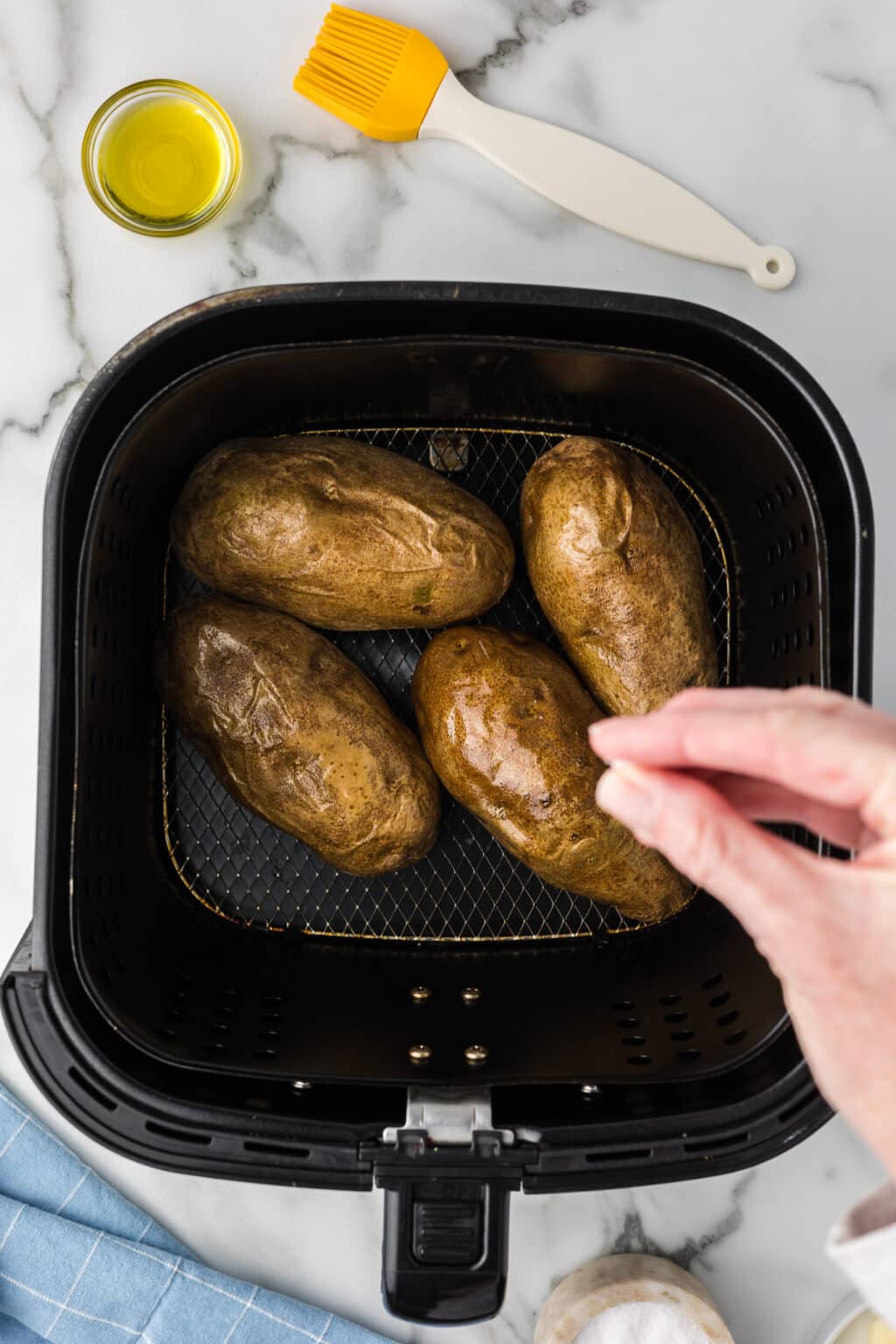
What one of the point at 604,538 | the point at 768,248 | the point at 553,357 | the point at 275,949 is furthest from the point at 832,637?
the point at 275,949

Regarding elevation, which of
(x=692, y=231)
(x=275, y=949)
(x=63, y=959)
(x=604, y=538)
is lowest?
(x=275, y=949)

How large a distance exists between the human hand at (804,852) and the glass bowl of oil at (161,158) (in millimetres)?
716

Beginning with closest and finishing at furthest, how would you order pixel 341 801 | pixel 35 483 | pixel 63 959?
pixel 63 959 → pixel 341 801 → pixel 35 483

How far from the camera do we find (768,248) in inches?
37.4

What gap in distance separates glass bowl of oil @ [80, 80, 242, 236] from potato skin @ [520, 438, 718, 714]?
386 millimetres

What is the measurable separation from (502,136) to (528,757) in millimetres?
551

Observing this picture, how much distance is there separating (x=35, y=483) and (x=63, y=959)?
449 mm

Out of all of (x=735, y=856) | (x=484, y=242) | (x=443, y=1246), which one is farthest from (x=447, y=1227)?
(x=484, y=242)

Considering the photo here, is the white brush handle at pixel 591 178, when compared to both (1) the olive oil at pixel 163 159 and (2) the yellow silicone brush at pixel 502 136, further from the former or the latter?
(1) the olive oil at pixel 163 159

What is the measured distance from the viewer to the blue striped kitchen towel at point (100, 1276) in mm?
955

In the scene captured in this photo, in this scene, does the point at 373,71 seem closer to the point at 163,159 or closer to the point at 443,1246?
the point at 163,159

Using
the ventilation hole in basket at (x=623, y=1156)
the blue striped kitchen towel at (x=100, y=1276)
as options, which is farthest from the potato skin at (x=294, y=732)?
the blue striped kitchen towel at (x=100, y=1276)

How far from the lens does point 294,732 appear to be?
845mm

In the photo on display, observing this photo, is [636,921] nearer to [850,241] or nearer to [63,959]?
[63,959]
